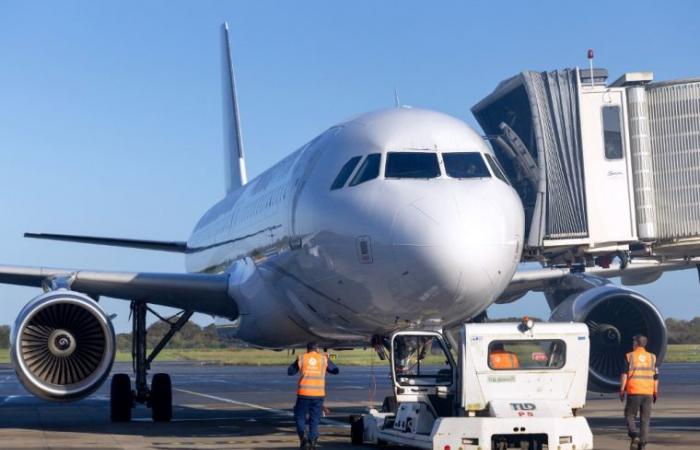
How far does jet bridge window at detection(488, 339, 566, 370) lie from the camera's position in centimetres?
1323

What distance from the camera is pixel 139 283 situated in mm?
18906

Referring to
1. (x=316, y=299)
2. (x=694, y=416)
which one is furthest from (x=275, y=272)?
(x=694, y=416)

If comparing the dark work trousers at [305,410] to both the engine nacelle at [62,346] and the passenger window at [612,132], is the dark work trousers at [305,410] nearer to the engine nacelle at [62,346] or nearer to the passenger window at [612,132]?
the engine nacelle at [62,346]

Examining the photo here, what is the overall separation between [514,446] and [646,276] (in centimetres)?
1049

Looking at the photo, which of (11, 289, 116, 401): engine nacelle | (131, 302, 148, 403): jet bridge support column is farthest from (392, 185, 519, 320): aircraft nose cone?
(131, 302, 148, 403): jet bridge support column

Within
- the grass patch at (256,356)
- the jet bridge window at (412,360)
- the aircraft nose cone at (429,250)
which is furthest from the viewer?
the grass patch at (256,356)

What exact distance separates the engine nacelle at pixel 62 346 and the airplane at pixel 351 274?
0.02m

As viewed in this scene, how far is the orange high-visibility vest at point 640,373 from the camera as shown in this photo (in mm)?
13984

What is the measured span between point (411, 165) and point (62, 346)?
6266 millimetres

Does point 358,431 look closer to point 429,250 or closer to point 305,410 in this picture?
point 305,410

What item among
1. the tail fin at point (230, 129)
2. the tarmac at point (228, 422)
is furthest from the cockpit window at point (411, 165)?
the tail fin at point (230, 129)

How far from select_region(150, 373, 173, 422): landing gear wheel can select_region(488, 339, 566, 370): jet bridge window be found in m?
7.98

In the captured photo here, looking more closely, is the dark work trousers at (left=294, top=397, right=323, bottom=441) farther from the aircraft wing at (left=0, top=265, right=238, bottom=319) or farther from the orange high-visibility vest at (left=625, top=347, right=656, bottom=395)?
the aircraft wing at (left=0, top=265, right=238, bottom=319)

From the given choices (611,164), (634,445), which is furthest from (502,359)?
(611,164)
